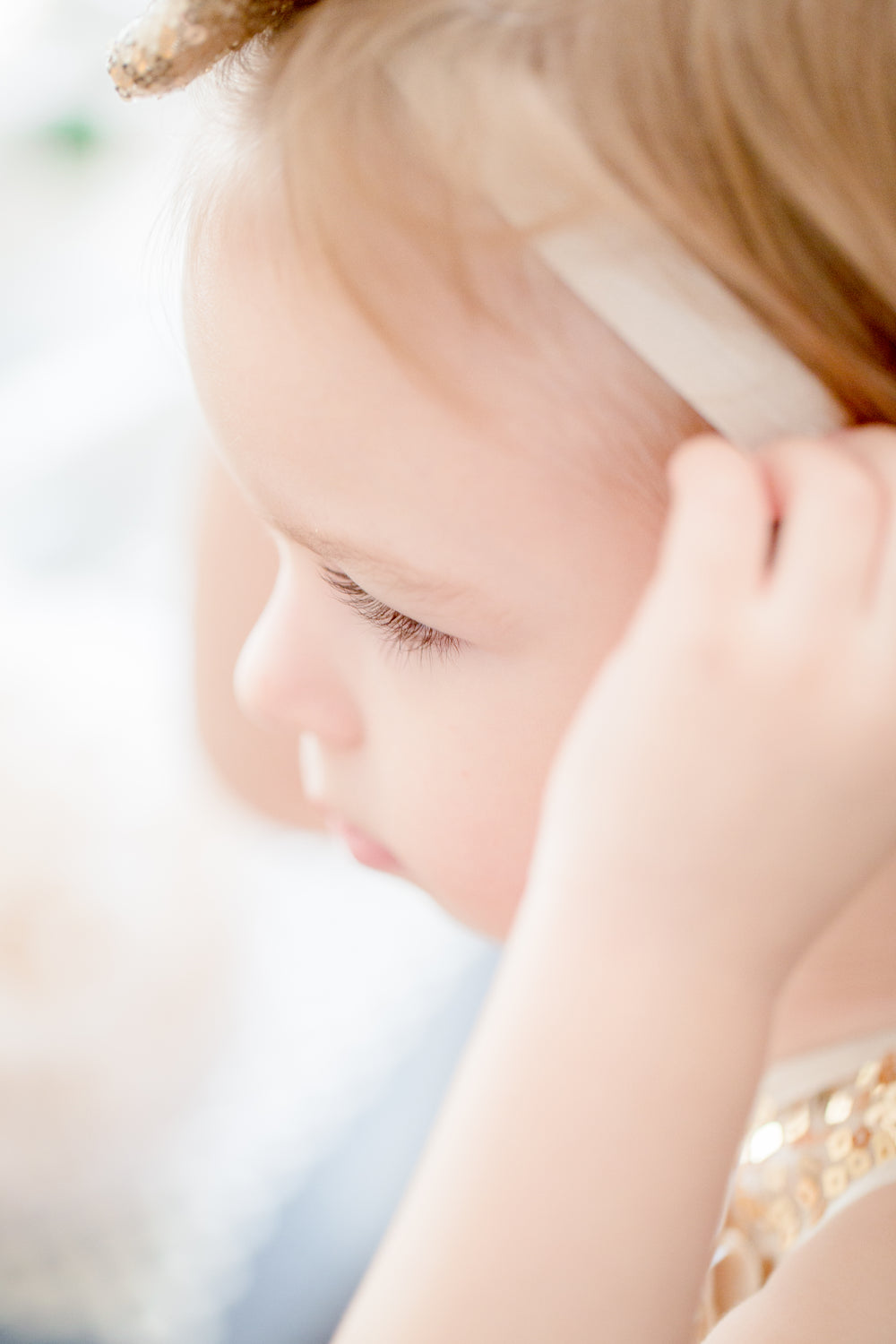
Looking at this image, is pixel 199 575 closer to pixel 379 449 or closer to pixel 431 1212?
pixel 379 449

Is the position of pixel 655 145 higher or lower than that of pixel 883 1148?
higher

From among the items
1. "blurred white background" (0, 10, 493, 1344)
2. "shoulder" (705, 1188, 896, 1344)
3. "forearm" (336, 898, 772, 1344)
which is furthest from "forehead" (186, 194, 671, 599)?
"blurred white background" (0, 10, 493, 1344)

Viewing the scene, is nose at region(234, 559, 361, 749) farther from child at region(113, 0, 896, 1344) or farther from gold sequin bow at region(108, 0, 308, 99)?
gold sequin bow at region(108, 0, 308, 99)

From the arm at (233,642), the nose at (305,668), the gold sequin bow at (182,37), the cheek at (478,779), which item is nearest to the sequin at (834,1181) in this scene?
the cheek at (478,779)

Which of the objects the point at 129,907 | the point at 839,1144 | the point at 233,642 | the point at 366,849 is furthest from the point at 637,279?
the point at 129,907

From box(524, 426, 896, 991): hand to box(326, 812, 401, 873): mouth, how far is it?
0.27 m

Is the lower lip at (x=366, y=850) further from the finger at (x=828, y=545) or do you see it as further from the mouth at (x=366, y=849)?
the finger at (x=828, y=545)

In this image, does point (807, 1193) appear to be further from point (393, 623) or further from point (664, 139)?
point (664, 139)

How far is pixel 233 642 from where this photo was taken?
39.5 inches

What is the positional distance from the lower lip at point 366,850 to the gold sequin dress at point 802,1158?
0.74ft

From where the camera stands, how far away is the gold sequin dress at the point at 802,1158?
624 millimetres

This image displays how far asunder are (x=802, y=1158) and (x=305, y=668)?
375 mm

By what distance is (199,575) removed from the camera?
0.99 metres

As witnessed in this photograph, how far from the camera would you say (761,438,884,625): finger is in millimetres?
369
